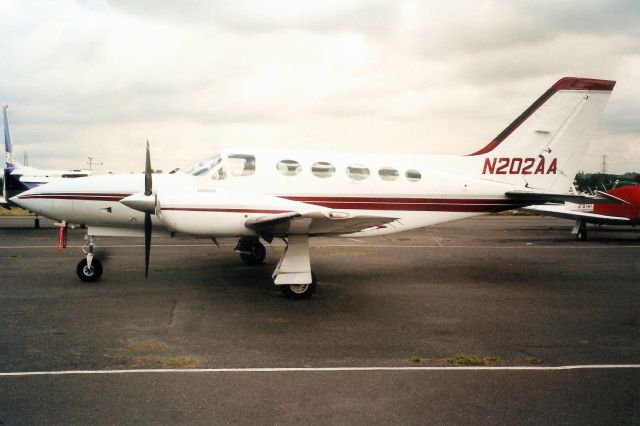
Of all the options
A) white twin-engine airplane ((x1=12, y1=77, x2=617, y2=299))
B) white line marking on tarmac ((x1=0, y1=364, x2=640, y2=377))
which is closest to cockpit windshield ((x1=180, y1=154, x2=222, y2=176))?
white twin-engine airplane ((x1=12, y1=77, x2=617, y2=299))

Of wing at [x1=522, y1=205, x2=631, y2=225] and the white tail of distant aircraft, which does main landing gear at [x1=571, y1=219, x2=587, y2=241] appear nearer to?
wing at [x1=522, y1=205, x2=631, y2=225]

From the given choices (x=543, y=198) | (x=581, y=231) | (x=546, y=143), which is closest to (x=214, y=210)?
(x=543, y=198)

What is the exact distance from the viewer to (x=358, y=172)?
1142 centimetres

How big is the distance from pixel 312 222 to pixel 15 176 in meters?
22.1

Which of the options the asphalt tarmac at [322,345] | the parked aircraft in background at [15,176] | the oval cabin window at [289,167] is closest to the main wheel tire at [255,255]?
the asphalt tarmac at [322,345]

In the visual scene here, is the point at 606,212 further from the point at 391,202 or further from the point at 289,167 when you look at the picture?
the point at 289,167

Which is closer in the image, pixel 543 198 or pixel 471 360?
pixel 471 360

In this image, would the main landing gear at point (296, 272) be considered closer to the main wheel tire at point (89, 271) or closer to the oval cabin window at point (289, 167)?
the oval cabin window at point (289, 167)

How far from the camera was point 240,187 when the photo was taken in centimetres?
1077

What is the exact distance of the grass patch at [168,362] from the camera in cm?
596

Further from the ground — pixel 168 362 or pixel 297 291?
pixel 297 291

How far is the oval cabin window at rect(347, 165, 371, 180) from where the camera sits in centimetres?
1139

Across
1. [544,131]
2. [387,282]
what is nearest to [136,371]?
[387,282]

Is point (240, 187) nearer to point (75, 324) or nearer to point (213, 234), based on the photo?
point (213, 234)
